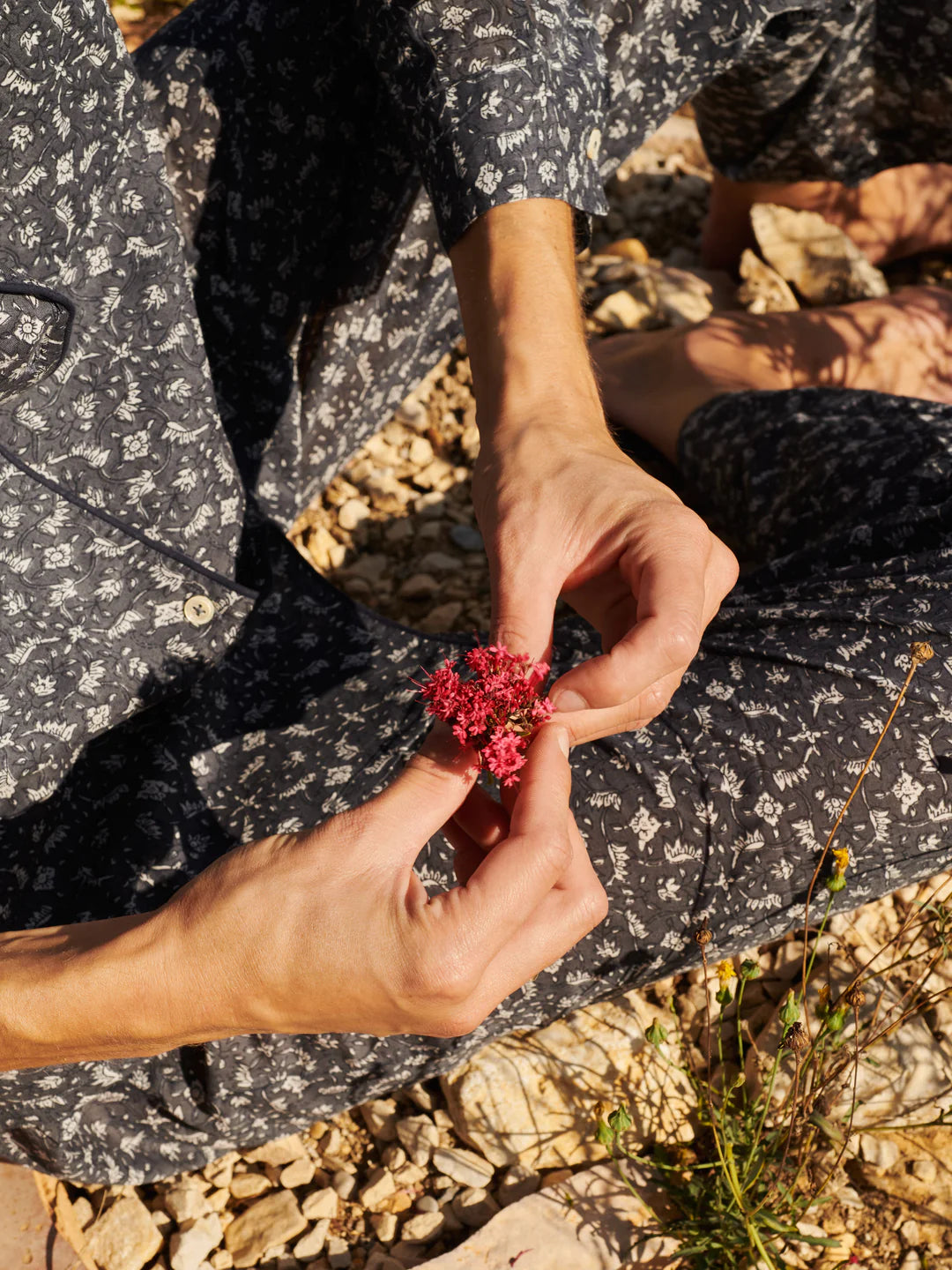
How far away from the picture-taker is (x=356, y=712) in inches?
76.0

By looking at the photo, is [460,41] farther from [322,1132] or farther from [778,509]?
[322,1132]

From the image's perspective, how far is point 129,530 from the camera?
71.5 inches

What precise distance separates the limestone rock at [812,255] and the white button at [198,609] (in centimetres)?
264

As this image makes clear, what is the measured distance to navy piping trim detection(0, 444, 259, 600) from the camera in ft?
5.62

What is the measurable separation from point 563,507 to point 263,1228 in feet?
4.71

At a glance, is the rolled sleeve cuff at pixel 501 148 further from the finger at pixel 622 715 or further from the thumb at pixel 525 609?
the finger at pixel 622 715

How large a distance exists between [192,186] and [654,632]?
1308 millimetres

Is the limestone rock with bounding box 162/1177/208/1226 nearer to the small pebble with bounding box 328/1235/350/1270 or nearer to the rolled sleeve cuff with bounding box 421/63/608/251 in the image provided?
the small pebble with bounding box 328/1235/350/1270

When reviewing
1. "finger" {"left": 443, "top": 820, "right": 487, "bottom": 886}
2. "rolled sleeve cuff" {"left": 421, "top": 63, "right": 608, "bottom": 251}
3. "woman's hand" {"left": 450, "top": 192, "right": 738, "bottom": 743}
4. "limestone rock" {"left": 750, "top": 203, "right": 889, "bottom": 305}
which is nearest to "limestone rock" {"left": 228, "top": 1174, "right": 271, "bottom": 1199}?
"finger" {"left": 443, "top": 820, "right": 487, "bottom": 886}

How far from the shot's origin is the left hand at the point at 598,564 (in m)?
1.43

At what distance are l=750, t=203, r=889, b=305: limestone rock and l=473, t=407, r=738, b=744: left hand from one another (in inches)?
92.4

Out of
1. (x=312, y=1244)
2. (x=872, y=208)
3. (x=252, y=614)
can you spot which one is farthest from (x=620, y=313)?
(x=312, y=1244)

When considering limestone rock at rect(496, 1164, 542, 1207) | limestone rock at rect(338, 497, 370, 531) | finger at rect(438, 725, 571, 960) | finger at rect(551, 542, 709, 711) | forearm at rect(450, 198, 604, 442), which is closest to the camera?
finger at rect(438, 725, 571, 960)

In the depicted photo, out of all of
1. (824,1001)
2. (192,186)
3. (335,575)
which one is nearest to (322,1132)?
(824,1001)
